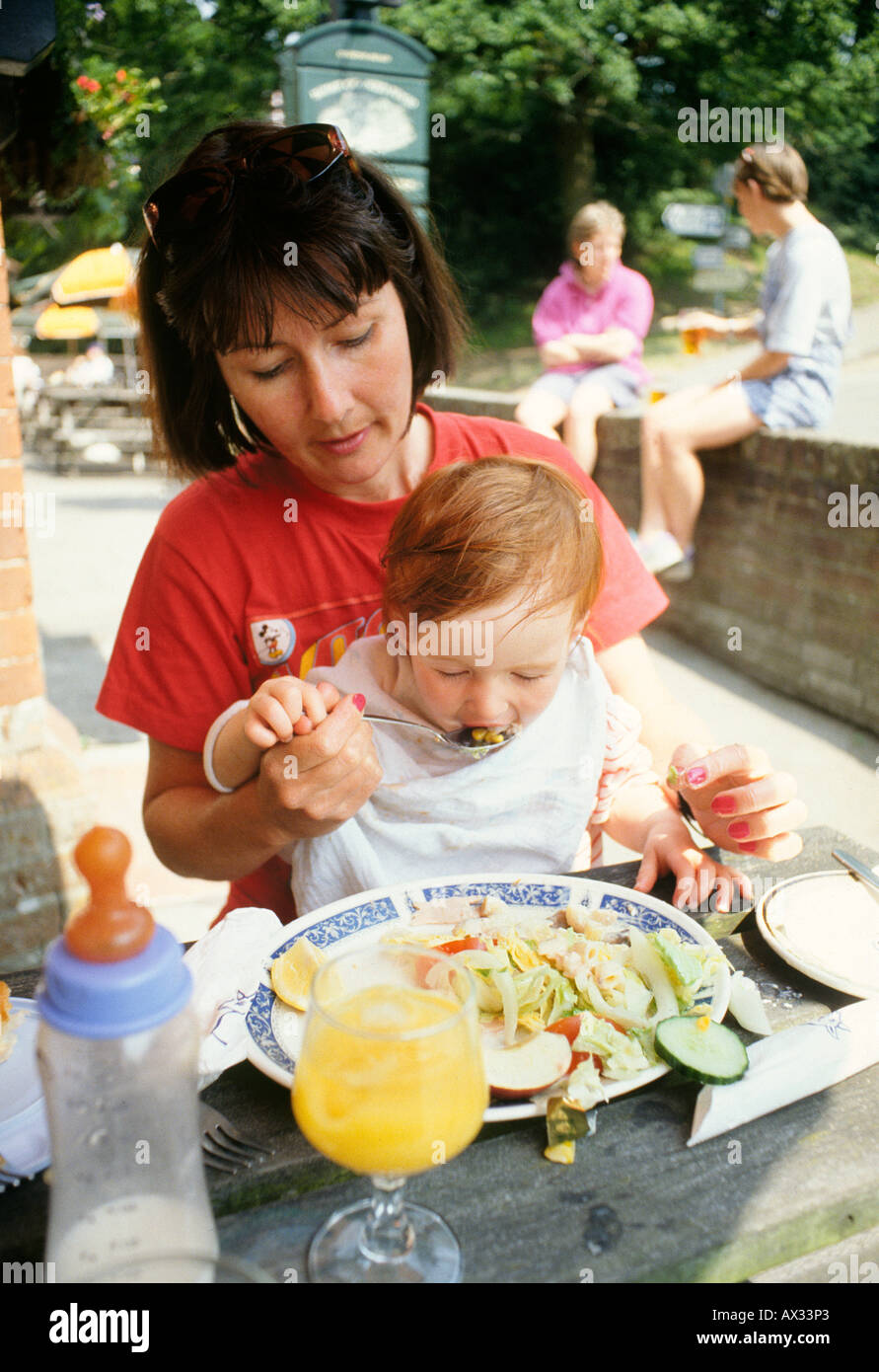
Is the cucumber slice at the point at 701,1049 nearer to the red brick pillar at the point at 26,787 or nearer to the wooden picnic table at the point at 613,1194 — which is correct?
the wooden picnic table at the point at 613,1194

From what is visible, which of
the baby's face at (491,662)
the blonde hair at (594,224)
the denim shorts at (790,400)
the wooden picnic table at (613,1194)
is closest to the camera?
the wooden picnic table at (613,1194)

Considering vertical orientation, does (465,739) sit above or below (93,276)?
below

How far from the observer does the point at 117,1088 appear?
2.34ft

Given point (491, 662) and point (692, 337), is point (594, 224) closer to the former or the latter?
point (692, 337)

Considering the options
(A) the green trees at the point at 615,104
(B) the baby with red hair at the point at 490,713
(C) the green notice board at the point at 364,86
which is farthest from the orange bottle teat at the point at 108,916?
(A) the green trees at the point at 615,104

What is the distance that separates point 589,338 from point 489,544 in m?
5.48

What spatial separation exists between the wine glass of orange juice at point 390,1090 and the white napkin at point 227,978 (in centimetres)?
22

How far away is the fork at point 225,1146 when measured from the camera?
3.17 feet

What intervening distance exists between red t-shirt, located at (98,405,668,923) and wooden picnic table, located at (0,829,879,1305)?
29.3 inches

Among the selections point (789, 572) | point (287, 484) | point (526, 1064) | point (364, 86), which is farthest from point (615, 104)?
point (526, 1064)

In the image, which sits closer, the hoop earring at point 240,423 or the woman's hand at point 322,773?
the woman's hand at point 322,773

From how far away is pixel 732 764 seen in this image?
56.2 inches

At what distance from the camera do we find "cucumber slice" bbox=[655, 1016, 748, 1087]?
103 cm
